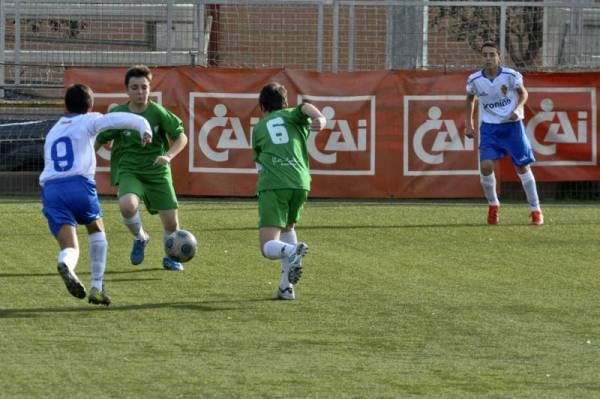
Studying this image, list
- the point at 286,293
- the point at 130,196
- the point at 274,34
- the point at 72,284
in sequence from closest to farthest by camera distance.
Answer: the point at 72,284, the point at 286,293, the point at 130,196, the point at 274,34

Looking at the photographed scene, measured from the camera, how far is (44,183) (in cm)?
1104

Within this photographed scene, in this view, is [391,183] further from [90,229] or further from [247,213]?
[90,229]

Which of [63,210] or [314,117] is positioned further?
[314,117]

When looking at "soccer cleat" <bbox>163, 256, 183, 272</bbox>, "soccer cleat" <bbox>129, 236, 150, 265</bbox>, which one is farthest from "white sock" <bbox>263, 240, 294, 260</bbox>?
"soccer cleat" <bbox>129, 236, 150, 265</bbox>

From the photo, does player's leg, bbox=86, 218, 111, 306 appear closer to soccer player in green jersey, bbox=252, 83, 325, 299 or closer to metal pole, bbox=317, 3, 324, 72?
soccer player in green jersey, bbox=252, 83, 325, 299

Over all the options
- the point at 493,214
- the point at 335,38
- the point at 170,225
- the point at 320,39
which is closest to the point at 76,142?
the point at 170,225

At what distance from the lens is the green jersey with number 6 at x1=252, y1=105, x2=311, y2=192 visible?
1168cm

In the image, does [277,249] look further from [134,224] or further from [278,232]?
[134,224]

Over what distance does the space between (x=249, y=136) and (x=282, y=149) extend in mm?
9638

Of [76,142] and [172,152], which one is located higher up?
[76,142]

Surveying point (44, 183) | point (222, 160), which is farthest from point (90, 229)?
point (222, 160)

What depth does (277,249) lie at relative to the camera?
1148 cm

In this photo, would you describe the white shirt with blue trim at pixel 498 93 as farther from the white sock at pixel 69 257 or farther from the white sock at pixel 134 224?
the white sock at pixel 69 257

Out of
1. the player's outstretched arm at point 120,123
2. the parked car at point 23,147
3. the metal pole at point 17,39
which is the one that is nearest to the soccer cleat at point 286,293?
the player's outstretched arm at point 120,123
